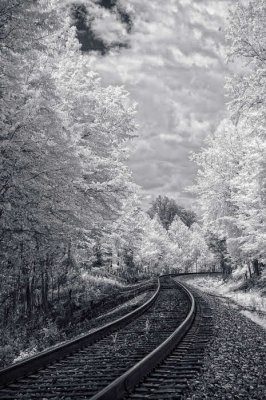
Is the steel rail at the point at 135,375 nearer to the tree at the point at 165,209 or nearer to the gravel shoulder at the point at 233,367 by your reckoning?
the gravel shoulder at the point at 233,367

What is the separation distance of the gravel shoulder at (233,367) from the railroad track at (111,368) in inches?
10.6

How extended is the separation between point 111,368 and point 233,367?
226 cm

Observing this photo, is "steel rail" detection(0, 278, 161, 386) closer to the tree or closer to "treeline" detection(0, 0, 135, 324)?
"treeline" detection(0, 0, 135, 324)

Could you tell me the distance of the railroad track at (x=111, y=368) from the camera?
18.3 feet

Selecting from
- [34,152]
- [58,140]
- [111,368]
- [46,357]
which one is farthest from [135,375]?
[58,140]

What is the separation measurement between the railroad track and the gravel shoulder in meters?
0.27

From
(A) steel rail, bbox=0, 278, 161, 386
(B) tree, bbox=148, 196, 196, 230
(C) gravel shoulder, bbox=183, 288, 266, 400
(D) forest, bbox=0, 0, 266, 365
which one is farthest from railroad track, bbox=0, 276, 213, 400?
(B) tree, bbox=148, 196, 196, 230

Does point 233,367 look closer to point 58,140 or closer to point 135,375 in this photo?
point 135,375

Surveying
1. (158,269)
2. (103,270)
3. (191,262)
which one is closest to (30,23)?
(103,270)

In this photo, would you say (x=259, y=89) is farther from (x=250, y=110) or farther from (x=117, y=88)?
(x=117, y=88)

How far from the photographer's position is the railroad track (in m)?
5.57

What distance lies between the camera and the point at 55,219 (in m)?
9.79

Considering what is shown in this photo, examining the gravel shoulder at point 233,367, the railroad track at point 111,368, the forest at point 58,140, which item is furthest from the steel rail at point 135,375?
the forest at point 58,140

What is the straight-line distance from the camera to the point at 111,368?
6871 millimetres
